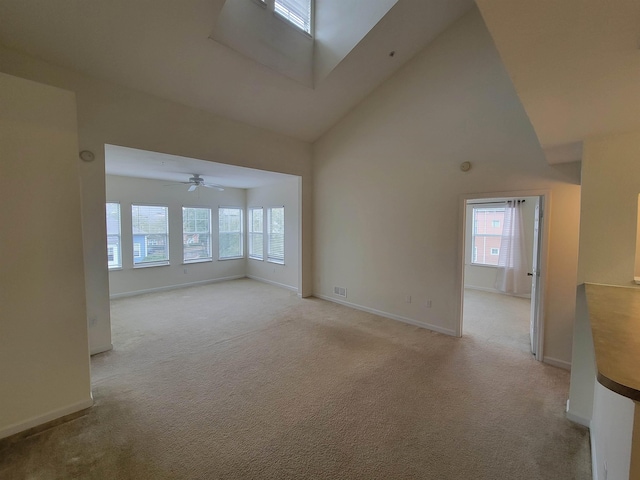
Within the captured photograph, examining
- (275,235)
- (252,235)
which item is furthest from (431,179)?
(252,235)

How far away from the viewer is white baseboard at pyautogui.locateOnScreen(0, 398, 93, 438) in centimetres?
200

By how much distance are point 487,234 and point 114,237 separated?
8392 mm

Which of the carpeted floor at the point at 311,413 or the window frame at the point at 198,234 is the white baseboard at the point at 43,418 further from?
the window frame at the point at 198,234

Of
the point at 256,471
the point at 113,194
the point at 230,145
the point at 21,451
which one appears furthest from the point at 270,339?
the point at 113,194

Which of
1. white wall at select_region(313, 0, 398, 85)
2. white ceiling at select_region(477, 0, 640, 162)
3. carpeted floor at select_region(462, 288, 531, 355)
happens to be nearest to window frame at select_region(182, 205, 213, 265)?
white wall at select_region(313, 0, 398, 85)

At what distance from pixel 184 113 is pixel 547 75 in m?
4.00

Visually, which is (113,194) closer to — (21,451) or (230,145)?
(230,145)

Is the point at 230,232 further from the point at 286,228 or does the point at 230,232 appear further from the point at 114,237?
the point at 114,237

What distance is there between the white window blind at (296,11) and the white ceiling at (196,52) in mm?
761

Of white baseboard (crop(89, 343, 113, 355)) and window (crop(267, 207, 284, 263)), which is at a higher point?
window (crop(267, 207, 284, 263))

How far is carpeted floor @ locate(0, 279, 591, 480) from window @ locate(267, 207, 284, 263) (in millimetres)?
3244

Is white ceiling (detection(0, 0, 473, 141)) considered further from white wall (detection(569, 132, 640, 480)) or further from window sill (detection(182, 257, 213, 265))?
window sill (detection(182, 257, 213, 265))

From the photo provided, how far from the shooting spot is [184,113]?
379cm

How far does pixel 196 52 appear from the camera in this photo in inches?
123
